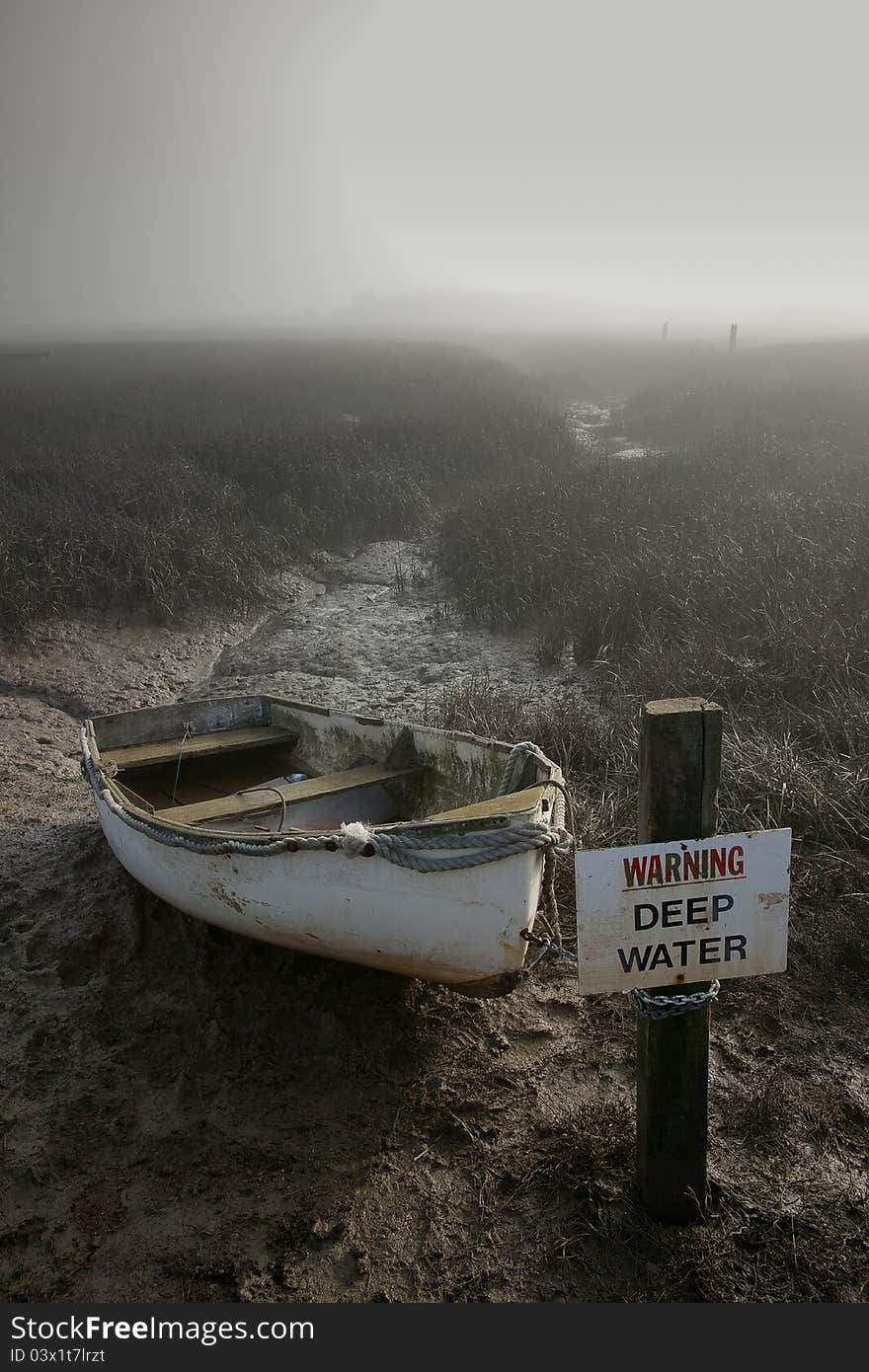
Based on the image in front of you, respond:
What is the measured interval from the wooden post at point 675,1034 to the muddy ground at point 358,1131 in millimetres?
140

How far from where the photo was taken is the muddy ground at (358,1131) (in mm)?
2629

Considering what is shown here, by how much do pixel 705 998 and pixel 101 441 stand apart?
45.0 ft

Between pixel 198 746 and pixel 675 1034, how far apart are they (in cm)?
358

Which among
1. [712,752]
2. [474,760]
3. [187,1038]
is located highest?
[712,752]

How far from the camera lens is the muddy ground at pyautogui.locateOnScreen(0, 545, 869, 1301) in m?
2.63

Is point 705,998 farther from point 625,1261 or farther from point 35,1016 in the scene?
point 35,1016

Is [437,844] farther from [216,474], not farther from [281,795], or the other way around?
[216,474]

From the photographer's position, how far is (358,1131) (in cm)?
315

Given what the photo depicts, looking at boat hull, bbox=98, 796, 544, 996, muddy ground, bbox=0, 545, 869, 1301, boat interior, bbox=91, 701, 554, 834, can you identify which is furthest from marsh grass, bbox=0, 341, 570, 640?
boat hull, bbox=98, 796, 544, 996

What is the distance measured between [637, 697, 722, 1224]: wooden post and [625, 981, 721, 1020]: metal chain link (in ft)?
0.08

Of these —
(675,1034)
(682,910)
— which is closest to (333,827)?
(675,1034)

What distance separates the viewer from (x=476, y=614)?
9219 millimetres

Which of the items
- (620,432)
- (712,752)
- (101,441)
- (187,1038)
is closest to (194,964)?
(187,1038)

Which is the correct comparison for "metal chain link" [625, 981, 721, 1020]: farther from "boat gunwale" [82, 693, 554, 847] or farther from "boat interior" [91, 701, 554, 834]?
"boat interior" [91, 701, 554, 834]
